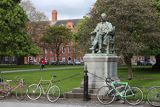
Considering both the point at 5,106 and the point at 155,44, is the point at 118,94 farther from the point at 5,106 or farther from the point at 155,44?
the point at 155,44

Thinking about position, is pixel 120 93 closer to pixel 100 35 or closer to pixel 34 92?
pixel 100 35

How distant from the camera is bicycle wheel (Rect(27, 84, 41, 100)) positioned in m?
17.4

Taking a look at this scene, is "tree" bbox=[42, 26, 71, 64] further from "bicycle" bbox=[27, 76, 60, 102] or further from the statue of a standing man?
"bicycle" bbox=[27, 76, 60, 102]

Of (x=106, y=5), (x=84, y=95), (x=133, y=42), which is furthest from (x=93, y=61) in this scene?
(x=106, y=5)

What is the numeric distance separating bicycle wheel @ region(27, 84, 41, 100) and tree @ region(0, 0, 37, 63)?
35.6m

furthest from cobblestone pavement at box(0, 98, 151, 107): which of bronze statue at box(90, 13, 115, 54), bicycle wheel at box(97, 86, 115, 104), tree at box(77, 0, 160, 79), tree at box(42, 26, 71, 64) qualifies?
tree at box(42, 26, 71, 64)

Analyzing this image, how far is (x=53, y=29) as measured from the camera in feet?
284

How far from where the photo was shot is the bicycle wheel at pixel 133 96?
611 inches

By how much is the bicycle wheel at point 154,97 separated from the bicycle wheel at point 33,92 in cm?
479

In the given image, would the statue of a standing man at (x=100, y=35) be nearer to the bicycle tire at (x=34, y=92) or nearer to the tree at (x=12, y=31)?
the bicycle tire at (x=34, y=92)

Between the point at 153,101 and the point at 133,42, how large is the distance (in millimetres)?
15717

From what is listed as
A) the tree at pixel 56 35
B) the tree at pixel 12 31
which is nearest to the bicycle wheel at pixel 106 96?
the tree at pixel 12 31

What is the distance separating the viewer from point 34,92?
57.4ft

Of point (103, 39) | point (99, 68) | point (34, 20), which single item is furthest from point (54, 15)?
point (99, 68)
